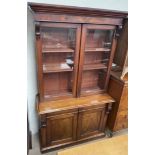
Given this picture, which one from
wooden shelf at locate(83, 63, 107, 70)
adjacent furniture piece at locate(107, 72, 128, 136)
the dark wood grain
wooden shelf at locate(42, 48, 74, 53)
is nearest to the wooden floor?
adjacent furniture piece at locate(107, 72, 128, 136)

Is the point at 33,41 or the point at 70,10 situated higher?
the point at 70,10

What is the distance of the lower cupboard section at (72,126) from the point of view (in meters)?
1.74

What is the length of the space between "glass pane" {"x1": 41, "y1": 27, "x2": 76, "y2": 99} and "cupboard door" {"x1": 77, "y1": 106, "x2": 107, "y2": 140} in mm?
366

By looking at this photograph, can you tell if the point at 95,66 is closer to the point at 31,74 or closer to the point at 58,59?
the point at 58,59

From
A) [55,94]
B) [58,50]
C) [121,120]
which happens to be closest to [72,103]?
[55,94]

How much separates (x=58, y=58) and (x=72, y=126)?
0.92m

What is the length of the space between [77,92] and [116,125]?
83cm

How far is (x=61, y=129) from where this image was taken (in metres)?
1.83

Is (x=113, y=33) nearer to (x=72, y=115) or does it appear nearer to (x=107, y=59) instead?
(x=107, y=59)

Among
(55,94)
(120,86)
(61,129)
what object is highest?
(120,86)

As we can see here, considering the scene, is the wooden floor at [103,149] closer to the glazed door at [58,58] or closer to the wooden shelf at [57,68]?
the glazed door at [58,58]

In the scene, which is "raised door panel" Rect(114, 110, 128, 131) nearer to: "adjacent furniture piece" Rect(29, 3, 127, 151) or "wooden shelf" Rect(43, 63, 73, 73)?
"adjacent furniture piece" Rect(29, 3, 127, 151)
